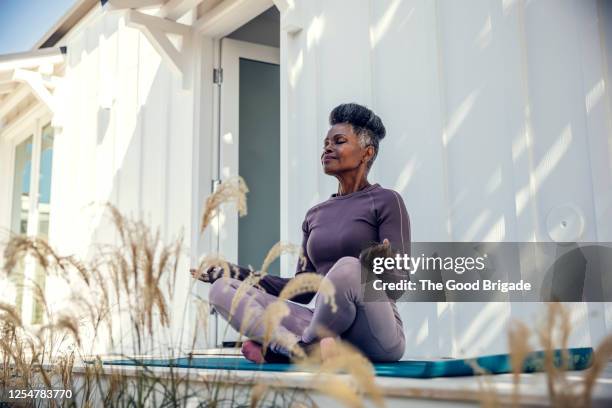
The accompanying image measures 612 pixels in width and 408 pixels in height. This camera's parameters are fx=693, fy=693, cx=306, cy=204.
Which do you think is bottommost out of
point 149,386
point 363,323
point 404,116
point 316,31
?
point 149,386

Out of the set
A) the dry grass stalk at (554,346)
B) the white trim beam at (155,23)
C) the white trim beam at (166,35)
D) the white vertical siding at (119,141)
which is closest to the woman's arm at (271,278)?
the dry grass stalk at (554,346)

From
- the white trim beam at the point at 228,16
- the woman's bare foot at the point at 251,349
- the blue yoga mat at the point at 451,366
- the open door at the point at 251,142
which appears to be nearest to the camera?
the blue yoga mat at the point at 451,366

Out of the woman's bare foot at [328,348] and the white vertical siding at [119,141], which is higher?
the white vertical siding at [119,141]

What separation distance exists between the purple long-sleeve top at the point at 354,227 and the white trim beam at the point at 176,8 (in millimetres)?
2694

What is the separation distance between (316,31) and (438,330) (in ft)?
6.13

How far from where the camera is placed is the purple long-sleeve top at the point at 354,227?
262cm

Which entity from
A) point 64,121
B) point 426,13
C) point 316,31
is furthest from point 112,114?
point 426,13

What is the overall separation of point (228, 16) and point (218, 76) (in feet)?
1.55

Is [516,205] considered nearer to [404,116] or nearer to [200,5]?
[404,116]

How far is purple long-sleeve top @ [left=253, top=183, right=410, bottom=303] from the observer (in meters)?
2.62

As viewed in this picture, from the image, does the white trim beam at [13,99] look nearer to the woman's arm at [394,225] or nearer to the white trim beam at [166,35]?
the white trim beam at [166,35]

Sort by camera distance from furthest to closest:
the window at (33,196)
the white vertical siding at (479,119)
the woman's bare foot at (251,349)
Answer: the window at (33,196)
the white vertical siding at (479,119)
the woman's bare foot at (251,349)

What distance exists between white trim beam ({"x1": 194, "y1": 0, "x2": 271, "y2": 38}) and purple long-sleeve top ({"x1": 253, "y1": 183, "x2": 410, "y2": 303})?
221 cm

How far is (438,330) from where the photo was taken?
3.08 m
